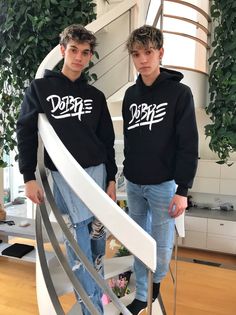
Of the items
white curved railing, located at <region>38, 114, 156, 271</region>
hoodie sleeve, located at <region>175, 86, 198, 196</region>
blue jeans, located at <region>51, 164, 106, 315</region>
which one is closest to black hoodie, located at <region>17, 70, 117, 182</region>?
blue jeans, located at <region>51, 164, 106, 315</region>

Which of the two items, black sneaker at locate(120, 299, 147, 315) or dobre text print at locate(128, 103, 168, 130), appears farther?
black sneaker at locate(120, 299, 147, 315)

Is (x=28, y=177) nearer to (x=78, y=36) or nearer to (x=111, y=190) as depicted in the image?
(x=111, y=190)

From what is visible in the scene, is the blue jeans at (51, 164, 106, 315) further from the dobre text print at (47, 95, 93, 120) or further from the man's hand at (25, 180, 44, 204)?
the dobre text print at (47, 95, 93, 120)

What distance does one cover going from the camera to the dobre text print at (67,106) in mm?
1444

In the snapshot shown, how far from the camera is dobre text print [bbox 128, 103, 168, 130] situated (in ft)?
4.93

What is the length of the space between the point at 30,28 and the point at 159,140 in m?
1.95

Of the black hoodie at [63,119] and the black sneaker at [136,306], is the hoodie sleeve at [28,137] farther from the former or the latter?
the black sneaker at [136,306]

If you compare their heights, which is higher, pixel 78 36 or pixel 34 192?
pixel 78 36

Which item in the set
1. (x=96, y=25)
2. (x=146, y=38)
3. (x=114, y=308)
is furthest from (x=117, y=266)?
(x=96, y=25)

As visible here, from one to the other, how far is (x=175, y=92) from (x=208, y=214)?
9.34 ft

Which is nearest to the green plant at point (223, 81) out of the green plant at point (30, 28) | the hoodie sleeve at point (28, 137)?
the green plant at point (30, 28)

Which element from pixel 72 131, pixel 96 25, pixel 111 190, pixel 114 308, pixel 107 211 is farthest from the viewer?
pixel 96 25

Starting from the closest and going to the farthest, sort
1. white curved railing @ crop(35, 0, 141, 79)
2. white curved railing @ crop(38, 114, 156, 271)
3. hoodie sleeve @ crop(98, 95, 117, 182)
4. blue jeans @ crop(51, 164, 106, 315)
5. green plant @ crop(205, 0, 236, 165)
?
1. white curved railing @ crop(38, 114, 156, 271)
2. blue jeans @ crop(51, 164, 106, 315)
3. hoodie sleeve @ crop(98, 95, 117, 182)
4. white curved railing @ crop(35, 0, 141, 79)
5. green plant @ crop(205, 0, 236, 165)

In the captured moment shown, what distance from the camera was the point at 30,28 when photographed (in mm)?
2807
